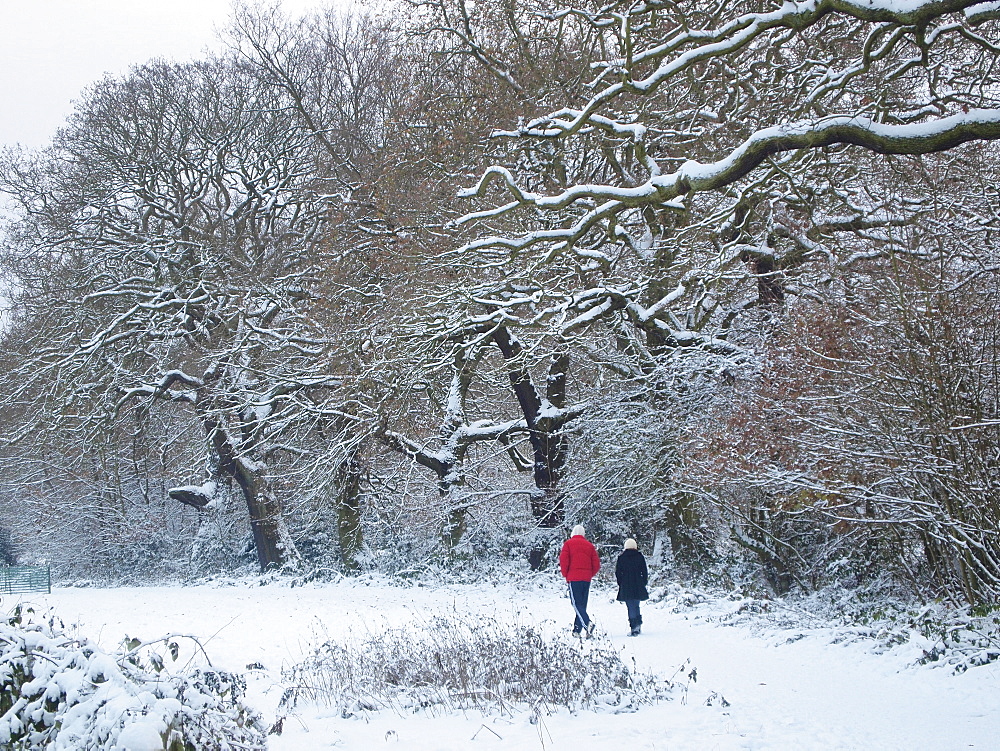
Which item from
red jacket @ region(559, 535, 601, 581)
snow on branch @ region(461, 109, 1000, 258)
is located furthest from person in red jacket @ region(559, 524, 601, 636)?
snow on branch @ region(461, 109, 1000, 258)

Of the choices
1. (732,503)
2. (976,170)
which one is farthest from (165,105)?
(976,170)

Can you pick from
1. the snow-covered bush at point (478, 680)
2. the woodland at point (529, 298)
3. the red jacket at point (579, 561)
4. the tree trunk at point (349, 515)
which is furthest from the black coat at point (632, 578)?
the tree trunk at point (349, 515)

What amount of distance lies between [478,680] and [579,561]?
13.7 ft

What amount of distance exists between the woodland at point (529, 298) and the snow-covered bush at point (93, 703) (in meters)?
4.76

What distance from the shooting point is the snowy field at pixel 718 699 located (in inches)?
257

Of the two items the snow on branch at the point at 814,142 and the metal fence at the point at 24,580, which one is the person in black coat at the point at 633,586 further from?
the metal fence at the point at 24,580

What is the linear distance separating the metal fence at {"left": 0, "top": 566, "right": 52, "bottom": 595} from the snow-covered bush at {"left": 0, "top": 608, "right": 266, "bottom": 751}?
85.9ft

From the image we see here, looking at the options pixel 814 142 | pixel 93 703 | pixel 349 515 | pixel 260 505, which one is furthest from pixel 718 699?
pixel 260 505

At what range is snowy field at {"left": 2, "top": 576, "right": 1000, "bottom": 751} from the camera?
6.52 meters

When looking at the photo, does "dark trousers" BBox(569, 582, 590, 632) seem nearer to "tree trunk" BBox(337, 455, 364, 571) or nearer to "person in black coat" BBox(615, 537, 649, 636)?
"person in black coat" BBox(615, 537, 649, 636)

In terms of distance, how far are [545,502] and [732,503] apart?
23.7 ft

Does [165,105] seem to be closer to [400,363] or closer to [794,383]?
[400,363]

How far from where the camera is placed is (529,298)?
1519 centimetres

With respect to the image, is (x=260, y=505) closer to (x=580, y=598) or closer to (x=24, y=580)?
(x=24, y=580)
